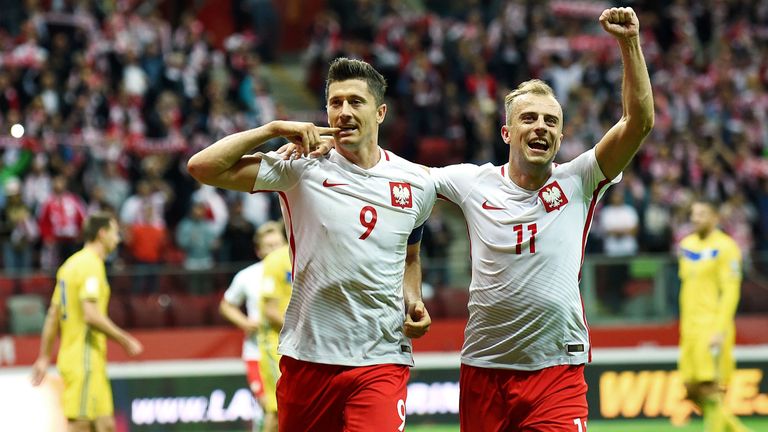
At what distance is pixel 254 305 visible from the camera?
10383 mm

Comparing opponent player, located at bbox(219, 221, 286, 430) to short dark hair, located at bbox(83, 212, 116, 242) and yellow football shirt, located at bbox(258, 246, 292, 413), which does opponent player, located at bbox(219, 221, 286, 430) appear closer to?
yellow football shirt, located at bbox(258, 246, 292, 413)

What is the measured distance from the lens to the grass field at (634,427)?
11758mm

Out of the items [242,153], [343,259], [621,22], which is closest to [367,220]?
[343,259]

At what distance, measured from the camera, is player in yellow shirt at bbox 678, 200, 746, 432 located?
34.0 ft

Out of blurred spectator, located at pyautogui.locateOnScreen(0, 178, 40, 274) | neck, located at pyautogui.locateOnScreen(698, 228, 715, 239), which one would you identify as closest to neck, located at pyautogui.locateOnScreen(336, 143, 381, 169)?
neck, located at pyautogui.locateOnScreen(698, 228, 715, 239)

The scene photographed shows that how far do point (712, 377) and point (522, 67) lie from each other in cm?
1031

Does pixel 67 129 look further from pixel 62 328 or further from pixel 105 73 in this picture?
pixel 62 328

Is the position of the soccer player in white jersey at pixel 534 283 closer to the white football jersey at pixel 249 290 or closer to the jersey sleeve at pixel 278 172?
the jersey sleeve at pixel 278 172

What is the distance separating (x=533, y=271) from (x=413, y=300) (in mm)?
584

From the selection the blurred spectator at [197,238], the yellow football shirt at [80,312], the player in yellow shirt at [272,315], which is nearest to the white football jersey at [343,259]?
the player in yellow shirt at [272,315]

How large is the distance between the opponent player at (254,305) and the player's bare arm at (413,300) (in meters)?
4.14

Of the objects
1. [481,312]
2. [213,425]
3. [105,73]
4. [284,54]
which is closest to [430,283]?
[213,425]

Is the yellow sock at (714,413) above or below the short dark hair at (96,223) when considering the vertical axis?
below

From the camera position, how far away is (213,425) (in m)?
11.6
